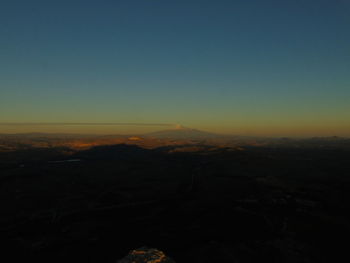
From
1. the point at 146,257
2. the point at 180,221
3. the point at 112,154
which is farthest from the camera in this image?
the point at 112,154

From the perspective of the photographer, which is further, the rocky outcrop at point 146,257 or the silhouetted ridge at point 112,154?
the silhouetted ridge at point 112,154

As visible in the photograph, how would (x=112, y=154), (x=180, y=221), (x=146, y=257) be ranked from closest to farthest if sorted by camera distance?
1. (x=146, y=257)
2. (x=180, y=221)
3. (x=112, y=154)

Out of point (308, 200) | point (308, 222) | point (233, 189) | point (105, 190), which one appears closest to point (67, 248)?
point (105, 190)

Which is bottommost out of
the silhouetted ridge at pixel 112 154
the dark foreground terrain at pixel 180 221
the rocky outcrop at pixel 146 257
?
the silhouetted ridge at pixel 112 154

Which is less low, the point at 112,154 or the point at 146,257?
the point at 146,257

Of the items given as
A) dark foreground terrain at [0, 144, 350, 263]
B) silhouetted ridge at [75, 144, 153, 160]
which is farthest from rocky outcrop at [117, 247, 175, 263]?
silhouetted ridge at [75, 144, 153, 160]

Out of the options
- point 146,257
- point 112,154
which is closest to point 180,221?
point 146,257

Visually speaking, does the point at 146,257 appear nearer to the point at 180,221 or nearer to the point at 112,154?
the point at 180,221

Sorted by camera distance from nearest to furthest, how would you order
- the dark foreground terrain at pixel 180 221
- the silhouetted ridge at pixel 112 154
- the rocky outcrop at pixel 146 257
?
the rocky outcrop at pixel 146 257
the dark foreground terrain at pixel 180 221
the silhouetted ridge at pixel 112 154

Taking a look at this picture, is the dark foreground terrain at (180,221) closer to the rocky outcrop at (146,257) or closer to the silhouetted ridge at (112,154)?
the rocky outcrop at (146,257)

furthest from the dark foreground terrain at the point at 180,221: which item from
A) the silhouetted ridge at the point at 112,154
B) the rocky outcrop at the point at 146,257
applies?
the silhouetted ridge at the point at 112,154

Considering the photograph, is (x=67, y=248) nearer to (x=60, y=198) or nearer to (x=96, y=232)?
(x=96, y=232)
